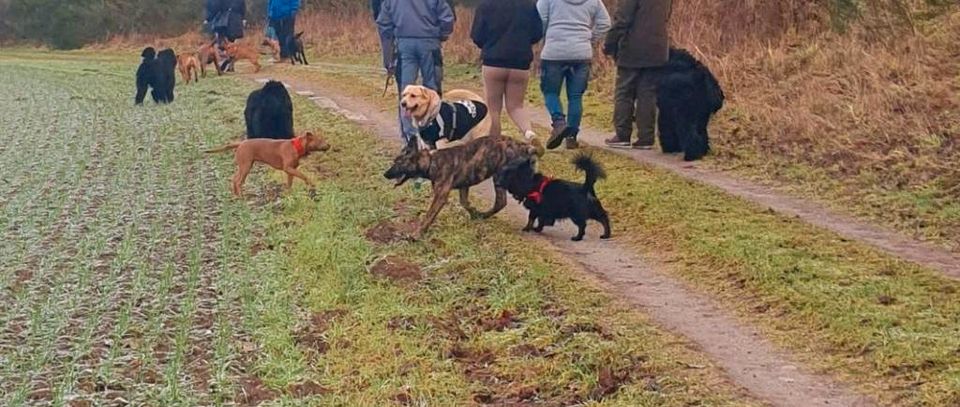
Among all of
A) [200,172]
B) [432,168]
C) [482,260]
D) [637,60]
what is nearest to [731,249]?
[482,260]

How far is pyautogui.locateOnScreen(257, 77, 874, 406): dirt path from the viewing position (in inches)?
231

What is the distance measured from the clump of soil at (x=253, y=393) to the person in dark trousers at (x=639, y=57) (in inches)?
311

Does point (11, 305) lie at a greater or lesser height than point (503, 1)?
lesser

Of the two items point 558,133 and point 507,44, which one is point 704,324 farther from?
point 558,133

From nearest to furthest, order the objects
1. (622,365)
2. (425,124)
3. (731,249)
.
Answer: (622,365), (731,249), (425,124)

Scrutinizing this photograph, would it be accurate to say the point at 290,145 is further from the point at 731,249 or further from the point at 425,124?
the point at 731,249

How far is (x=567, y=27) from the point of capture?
42.1ft

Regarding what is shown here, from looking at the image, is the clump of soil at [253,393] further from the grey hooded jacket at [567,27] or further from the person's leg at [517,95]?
the grey hooded jacket at [567,27]

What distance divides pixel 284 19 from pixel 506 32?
16944 mm

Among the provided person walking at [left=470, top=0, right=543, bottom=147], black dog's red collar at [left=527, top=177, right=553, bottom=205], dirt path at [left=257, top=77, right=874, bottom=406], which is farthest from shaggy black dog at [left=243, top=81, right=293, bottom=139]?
black dog's red collar at [left=527, top=177, right=553, bottom=205]

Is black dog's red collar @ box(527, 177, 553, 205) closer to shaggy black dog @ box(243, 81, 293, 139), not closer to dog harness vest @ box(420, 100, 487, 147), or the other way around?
dog harness vest @ box(420, 100, 487, 147)

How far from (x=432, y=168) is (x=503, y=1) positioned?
3.13 m

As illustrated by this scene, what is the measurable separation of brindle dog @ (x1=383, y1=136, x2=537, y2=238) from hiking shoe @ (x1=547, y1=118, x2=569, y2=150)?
3290mm

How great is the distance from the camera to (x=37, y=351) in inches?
271
